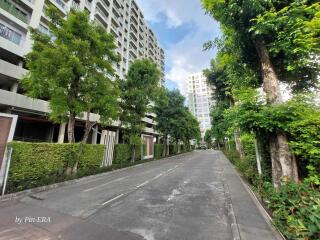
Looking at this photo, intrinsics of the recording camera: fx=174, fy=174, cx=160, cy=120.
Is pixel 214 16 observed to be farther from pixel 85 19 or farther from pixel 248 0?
pixel 85 19

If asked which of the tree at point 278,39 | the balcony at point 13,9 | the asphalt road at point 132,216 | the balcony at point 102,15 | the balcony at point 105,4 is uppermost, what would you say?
the balcony at point 105,4

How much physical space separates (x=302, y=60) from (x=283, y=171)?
13.4ft

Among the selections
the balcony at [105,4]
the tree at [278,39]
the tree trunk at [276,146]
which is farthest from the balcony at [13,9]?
the tree trunk at [276,146]

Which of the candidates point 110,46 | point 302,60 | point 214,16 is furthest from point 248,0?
point 110,46

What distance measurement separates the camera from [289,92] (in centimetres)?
813

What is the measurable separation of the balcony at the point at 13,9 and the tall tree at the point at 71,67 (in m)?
10.7

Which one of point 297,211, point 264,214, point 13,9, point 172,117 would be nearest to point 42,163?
point 264,214

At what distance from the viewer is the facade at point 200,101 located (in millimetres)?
111125

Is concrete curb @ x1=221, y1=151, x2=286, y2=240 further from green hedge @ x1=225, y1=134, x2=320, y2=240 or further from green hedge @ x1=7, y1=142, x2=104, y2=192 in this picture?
green hedge @ x1=7, y1=142, x2=104, y2=192

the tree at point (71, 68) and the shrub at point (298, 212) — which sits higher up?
the tree at point (71, 68)

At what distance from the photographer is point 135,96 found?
63.1ft

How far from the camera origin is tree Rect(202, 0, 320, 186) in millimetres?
5699

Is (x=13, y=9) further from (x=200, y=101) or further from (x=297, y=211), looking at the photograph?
(x=200, y=101)

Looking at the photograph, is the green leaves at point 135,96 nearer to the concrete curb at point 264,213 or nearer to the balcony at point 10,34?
the balcony at point 10,34
